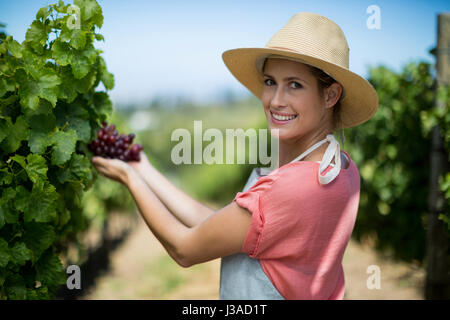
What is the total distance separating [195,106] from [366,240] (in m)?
23.4

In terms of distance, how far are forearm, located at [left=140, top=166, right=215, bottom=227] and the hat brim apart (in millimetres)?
720

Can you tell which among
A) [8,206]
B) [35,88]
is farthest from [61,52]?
[8,206]

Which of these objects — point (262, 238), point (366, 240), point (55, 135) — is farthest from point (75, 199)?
point (366, 240)

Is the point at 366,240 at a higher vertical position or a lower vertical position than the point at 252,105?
lower

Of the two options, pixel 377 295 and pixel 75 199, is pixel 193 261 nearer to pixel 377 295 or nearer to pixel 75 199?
pixel 75 199

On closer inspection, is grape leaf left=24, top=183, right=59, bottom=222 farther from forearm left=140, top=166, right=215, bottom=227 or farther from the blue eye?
the blue eye

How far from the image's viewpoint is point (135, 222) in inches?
371

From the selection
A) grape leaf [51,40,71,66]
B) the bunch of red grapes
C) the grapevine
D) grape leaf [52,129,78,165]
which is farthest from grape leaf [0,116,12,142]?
the bunch of red grapes

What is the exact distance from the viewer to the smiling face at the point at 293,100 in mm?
1938

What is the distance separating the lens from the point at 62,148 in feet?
6.43

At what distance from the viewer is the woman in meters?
1.79

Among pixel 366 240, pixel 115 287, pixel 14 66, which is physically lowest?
pixel 115 287

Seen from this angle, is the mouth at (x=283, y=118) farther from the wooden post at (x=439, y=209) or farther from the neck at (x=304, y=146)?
the wooden post at (x=439, y=209)

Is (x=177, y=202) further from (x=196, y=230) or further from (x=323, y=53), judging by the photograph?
(x=323, y=53)
